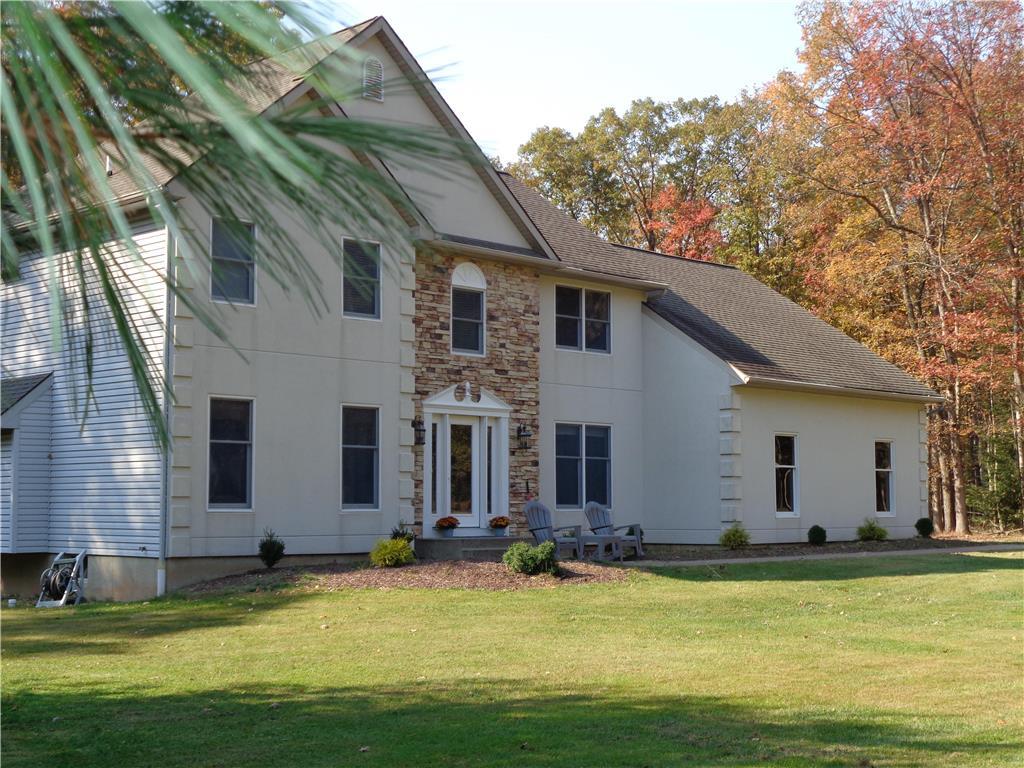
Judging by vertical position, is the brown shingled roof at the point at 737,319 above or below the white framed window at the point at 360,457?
above

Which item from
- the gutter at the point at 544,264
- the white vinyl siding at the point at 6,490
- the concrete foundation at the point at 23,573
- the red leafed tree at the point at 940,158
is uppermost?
the red leafed tree at the point at 940,158

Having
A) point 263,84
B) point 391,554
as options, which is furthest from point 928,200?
point 263,84

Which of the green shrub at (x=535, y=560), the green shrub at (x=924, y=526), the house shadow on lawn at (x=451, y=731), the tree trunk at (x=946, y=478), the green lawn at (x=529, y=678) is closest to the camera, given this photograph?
the house shadow on lawn at (x=451, y=731)

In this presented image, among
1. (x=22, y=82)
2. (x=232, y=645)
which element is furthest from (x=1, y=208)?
(x=232, y=645)

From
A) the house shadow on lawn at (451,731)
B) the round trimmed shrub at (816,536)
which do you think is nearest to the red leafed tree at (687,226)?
the round trimmed shrub at (816,536)

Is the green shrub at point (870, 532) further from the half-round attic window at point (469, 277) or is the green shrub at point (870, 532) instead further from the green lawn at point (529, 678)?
the half-round attic window at point (469, 277)

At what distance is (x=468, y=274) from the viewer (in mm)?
18984

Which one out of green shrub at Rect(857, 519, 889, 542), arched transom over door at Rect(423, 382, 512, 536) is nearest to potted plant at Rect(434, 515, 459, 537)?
arched transom over door at Rect(423, 382, 512, 536)

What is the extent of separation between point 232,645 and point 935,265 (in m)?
22.7

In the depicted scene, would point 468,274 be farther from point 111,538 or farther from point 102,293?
point 102,293

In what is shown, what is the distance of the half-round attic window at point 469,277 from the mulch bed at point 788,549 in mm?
5293

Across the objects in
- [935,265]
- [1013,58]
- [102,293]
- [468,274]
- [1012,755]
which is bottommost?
[1012,755]

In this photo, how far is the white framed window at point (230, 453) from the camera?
15.8 meters

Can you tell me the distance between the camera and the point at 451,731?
7.36 m
